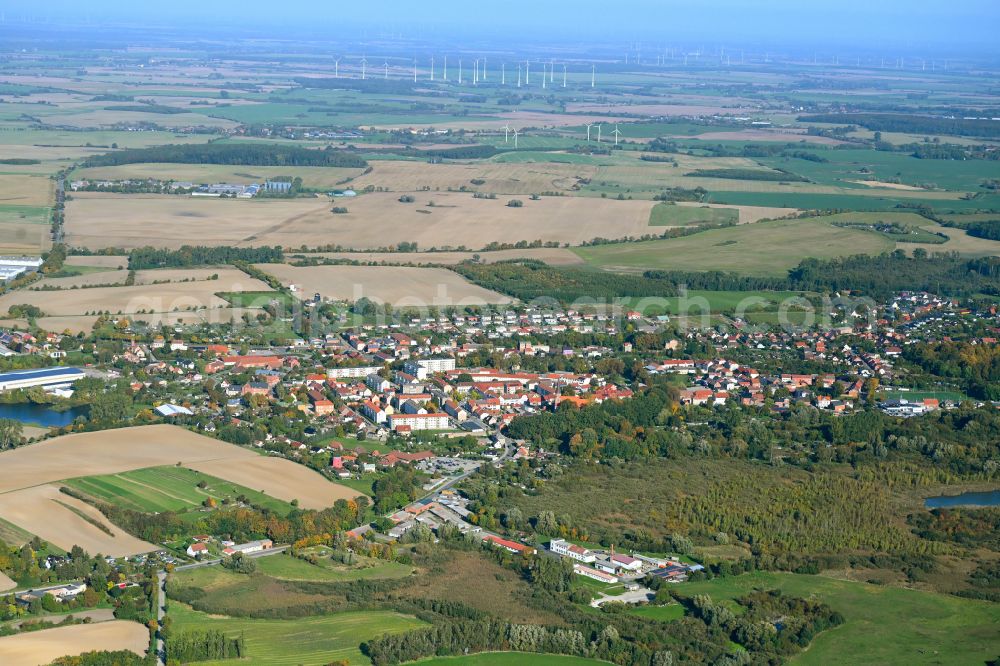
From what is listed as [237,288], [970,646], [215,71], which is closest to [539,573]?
[970,646]

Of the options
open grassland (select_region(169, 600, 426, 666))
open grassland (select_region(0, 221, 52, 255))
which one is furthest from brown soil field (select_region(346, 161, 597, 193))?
open grassland (select_region(169, 600, 426, 666))

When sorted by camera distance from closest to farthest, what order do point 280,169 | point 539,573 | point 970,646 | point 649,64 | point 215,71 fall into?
1. point 970,646
2. point 539,573
3. point 280,169
4. point 215,71
5. point 649,64

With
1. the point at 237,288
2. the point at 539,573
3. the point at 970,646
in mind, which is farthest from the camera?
the point at 237,288

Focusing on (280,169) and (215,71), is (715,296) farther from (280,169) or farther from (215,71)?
(215,71)

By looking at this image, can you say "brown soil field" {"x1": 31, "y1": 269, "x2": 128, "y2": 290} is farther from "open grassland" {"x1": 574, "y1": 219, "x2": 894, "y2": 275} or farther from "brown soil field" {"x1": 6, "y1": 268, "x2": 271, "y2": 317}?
"open grassland" {"x1": 574, "y1": 219, "x2": 894, "y2": 275}

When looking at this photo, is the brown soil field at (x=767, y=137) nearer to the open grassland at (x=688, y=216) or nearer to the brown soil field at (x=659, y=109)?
the brown soil field at (x=659, y=109)

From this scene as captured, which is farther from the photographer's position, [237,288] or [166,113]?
[166,113]
